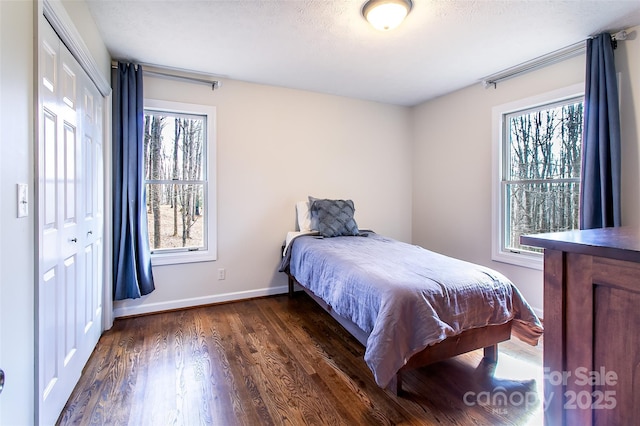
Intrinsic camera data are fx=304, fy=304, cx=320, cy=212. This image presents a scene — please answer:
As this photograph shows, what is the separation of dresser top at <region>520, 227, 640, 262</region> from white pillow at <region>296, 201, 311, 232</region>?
8.77 ft

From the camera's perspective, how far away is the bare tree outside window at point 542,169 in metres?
2.70

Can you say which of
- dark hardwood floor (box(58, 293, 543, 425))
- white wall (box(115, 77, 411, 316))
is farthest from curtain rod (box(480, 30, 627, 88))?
dark hardwood floor (box(58, 293, 543, 425))

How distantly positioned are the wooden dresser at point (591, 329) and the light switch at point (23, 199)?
1760mm

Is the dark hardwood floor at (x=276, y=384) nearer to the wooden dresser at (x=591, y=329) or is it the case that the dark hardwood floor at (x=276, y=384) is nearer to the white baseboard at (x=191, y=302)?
the white baseboard at (x=191, y=302)

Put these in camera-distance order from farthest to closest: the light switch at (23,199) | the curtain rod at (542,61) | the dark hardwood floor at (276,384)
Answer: the curtain rod at (542,61)
the dark hardwood floor at (276,384)
the light switch at (23,199)

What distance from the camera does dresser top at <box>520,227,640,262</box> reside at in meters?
0.70

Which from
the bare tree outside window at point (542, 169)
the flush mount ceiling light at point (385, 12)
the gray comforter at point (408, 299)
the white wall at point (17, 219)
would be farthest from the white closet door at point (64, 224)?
the bare tree outside window at point (542, 169)

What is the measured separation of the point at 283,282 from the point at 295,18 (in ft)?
8.64

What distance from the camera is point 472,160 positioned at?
11.4 ft

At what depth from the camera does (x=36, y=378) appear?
129 cm

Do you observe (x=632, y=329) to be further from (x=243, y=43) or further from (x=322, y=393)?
(x=243, y=43)

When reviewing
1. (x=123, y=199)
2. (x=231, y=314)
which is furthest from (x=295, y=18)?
(x=231, y=314)

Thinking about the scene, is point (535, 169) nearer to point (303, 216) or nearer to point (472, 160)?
point (472, 160)

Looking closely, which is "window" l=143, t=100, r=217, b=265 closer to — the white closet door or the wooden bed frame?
the white closet door
